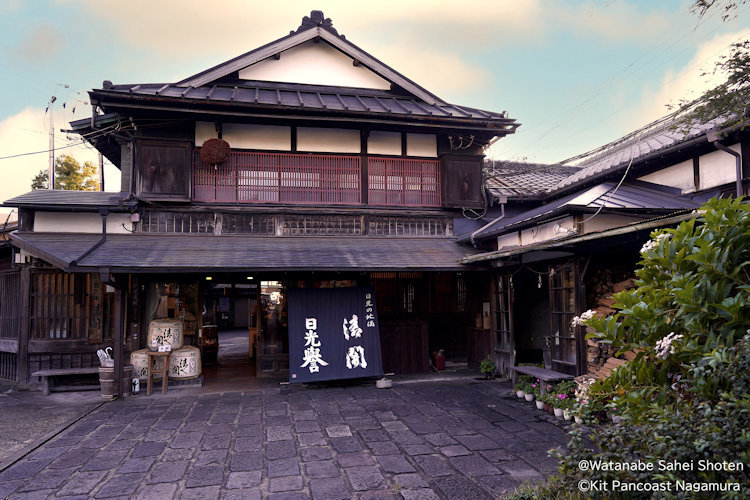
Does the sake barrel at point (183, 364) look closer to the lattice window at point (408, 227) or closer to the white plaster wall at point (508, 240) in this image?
the lattice window at point (408, 227)

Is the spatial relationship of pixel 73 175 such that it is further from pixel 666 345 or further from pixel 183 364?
pixel 666 345

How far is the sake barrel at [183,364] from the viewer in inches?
411

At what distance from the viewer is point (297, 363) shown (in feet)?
33.5

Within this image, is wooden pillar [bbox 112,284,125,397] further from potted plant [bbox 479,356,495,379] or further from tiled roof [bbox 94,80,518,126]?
potted plant [bbox 479,356,495,379]

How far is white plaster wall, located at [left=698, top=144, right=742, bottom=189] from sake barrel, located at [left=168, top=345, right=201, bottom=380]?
1205cm

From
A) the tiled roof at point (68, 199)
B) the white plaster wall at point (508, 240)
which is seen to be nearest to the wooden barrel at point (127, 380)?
the tiled roof at point (68, 199)

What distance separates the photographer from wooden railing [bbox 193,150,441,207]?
451 inches

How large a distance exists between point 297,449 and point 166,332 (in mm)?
5871

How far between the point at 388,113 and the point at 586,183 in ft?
18.2

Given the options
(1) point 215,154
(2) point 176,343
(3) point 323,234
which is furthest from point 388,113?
(2) point 176,343

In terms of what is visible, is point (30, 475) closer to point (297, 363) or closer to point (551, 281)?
point (297, 363)

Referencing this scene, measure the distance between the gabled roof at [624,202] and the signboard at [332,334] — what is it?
3924mm

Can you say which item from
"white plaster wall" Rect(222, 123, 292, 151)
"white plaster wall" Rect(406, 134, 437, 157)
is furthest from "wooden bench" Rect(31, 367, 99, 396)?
"white plaster wall" Rect(406, 134, 437, 157)

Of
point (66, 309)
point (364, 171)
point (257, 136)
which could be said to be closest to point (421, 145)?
point (364, 171)
